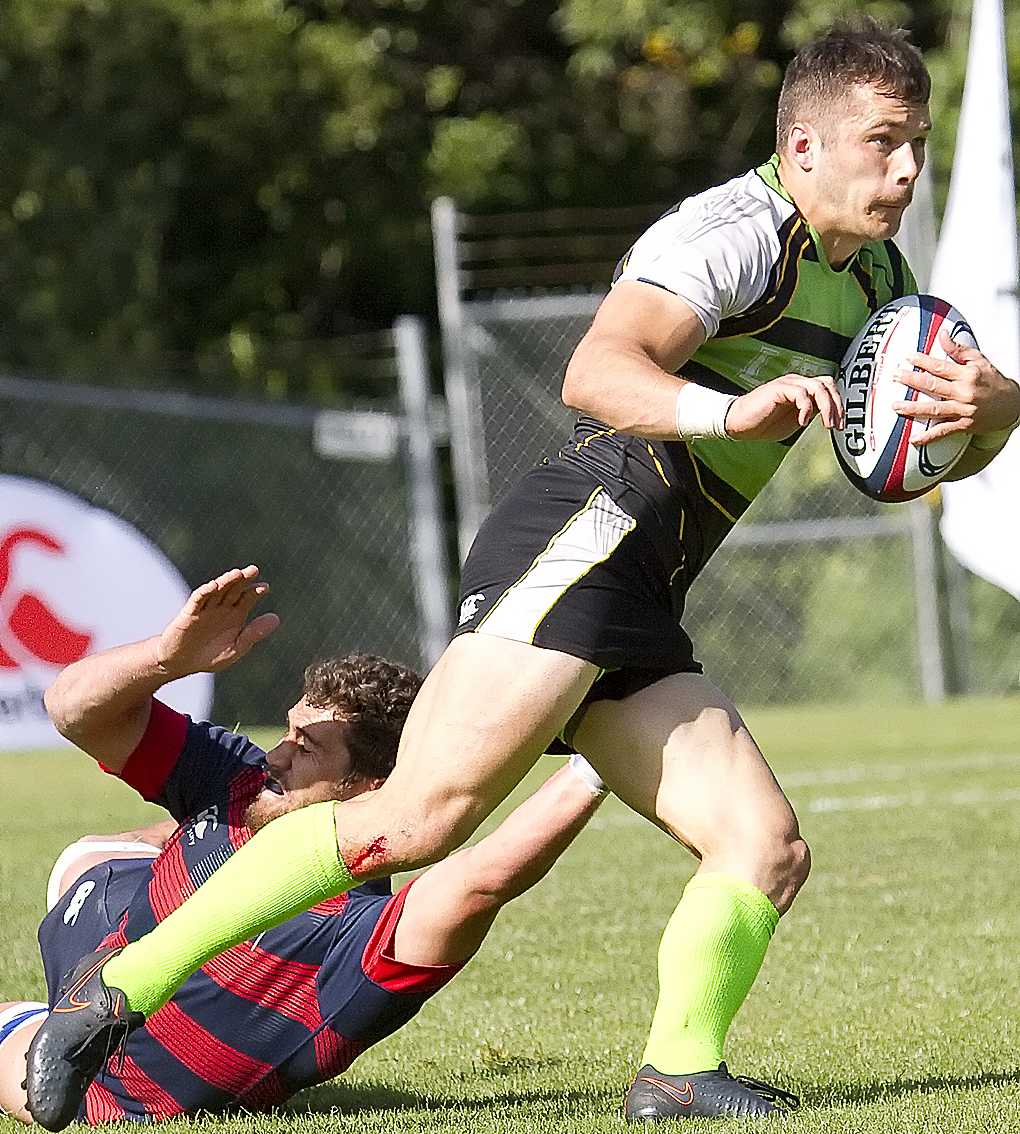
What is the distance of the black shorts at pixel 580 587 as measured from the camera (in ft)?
11.2

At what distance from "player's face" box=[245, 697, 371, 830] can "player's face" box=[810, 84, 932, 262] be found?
1.37m

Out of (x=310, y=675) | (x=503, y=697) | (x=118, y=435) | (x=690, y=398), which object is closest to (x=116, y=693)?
(x=310, y=675)

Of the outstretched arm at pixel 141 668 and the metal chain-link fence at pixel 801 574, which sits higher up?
the outstretched arm at pixel 141 668

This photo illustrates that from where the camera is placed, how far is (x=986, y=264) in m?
11.8

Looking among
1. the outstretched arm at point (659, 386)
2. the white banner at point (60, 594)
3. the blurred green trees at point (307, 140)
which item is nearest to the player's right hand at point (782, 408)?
the outstretched arm at point (659, 386)

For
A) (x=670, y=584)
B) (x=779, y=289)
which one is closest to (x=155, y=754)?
(x=670, y=584)

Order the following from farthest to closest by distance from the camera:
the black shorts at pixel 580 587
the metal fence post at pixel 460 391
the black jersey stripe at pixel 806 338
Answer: the metal fence post at pixel 460 391
the black jersey stripe at pixel 806 338
the black shorts at pixel 580 587

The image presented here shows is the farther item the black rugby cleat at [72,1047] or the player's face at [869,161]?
the player's face at [869,161]

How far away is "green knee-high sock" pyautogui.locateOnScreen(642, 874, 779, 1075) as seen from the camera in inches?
132

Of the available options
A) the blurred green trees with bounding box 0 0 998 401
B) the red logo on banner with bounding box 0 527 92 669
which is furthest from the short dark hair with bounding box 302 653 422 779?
the blurred green trees with bounding box 0 0 998 401

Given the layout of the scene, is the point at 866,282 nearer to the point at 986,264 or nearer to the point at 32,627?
the point at 986,264

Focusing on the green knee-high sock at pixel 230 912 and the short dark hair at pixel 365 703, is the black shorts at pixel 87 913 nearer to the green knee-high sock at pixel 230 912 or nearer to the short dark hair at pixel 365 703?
the green knee-high sock at pixel 230 912

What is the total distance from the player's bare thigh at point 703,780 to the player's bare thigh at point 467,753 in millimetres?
173

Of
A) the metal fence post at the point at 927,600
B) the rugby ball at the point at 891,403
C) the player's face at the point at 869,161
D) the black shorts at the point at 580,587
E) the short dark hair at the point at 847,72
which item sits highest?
the short dark hair at the point at 847,72
